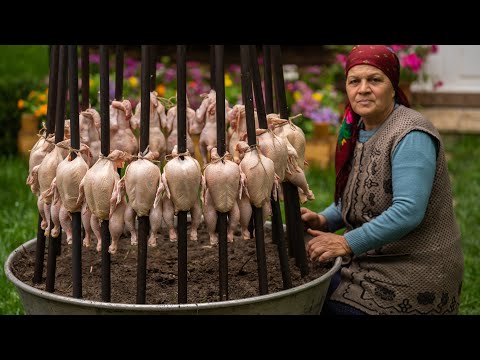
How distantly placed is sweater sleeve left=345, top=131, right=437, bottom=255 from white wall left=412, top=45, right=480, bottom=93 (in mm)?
4630

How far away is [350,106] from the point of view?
2.36 meters

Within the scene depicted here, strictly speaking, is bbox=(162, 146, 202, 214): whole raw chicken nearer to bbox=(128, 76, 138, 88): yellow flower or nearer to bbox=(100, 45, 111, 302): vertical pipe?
bbox=(100, 45, 111, 302): vertical pipe

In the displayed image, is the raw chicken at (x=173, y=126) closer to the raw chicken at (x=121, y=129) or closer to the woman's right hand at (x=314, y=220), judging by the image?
the raw chicken at (x=121, y=129)

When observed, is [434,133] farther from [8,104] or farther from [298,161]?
[8,104]

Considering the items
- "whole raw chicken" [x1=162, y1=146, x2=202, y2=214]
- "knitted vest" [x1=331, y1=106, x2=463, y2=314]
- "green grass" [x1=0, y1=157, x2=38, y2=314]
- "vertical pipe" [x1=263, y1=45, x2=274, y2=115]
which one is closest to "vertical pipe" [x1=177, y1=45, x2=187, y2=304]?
"whole raw chicken" [x1=162, y1=146, x2=202, y2=214]

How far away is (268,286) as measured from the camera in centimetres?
197

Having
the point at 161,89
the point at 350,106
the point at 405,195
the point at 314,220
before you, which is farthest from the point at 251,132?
the point at 161,89

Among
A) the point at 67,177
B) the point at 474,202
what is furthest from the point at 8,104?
the point at 67,177

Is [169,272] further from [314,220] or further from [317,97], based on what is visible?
[317,97]

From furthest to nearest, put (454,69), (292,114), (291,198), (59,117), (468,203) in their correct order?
(454,69), (292,114), (468,203), (291,198), (59,117)

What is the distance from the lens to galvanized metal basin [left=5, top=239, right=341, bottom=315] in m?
1.62

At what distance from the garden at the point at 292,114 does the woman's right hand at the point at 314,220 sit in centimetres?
116

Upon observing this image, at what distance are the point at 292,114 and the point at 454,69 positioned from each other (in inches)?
83.7

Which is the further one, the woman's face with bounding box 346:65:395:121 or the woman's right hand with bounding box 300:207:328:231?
the woman's right hand with bounding box 300:207:328:231
